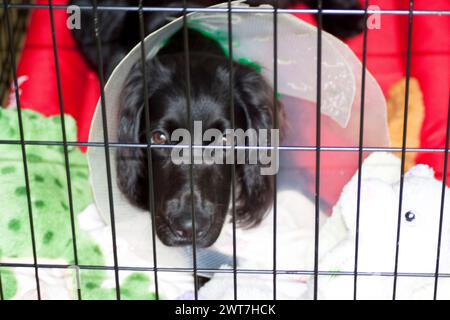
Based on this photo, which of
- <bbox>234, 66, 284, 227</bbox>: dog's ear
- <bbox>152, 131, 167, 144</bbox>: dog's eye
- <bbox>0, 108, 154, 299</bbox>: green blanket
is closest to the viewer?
<bbox>0, 108, 154, 299</bbox>: green blanket

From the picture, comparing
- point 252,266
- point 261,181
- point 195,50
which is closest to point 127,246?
point 252,266

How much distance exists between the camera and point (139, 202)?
1809 mm

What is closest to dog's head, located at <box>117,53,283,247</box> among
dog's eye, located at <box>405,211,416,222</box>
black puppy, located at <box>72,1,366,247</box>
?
black puppy, located at <box>72,1,366,247</box>

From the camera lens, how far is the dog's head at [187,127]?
1.62 meters

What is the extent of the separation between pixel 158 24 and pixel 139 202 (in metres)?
0.63

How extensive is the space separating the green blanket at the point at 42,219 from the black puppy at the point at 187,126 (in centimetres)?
14

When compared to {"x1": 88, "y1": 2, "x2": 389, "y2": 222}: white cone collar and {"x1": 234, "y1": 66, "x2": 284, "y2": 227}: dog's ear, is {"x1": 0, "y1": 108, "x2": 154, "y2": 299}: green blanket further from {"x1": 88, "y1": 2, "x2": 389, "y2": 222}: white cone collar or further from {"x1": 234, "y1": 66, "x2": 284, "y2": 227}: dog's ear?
{"x1": 234, "y1": 66, "x2": 284, "y2": 227}: dog's ear

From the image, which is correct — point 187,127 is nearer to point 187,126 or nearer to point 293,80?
point 187,126

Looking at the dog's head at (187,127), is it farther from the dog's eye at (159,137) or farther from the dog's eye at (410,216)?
the dog's eye at (410,216)

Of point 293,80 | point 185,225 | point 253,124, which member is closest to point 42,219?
point 185,225

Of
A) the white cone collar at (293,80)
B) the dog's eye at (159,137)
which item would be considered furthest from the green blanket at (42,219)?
the dog's eye at (159,137)

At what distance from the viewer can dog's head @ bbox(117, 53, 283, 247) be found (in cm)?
162

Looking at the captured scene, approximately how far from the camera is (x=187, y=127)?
177 cm

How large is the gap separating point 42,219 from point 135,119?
1.19 ft
